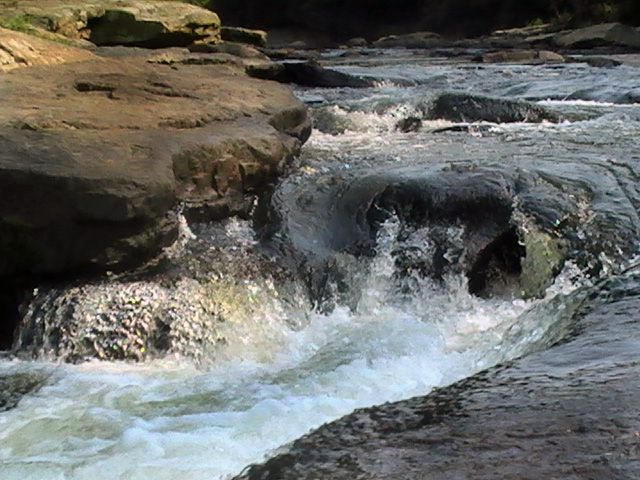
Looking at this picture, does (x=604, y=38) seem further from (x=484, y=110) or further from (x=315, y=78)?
(x=484, y=110)

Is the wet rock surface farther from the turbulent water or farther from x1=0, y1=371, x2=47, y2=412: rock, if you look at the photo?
x1=0, y1=371, x2=47, y2=412: rock

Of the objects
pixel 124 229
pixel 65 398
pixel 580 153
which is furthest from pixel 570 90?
pixel 65 398

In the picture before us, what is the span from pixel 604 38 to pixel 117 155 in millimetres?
19143

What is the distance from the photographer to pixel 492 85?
12164 mm

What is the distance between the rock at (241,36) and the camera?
18.2 meters

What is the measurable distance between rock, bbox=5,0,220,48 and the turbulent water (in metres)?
7.10

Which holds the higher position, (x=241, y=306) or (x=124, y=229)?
(x=124, y=229)

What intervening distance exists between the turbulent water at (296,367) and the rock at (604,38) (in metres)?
15.6

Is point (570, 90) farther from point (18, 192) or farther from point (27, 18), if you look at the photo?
point (18, 192)

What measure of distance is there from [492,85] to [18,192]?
30.4ft

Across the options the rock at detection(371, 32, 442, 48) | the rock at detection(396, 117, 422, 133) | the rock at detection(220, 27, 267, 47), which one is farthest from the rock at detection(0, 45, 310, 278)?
the rock at detection(371, 32, 442, 48)

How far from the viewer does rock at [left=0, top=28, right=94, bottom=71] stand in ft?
22.9

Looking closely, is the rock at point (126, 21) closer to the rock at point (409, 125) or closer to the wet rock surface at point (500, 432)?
the rock at point (409, 125)

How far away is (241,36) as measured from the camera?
18.6m
